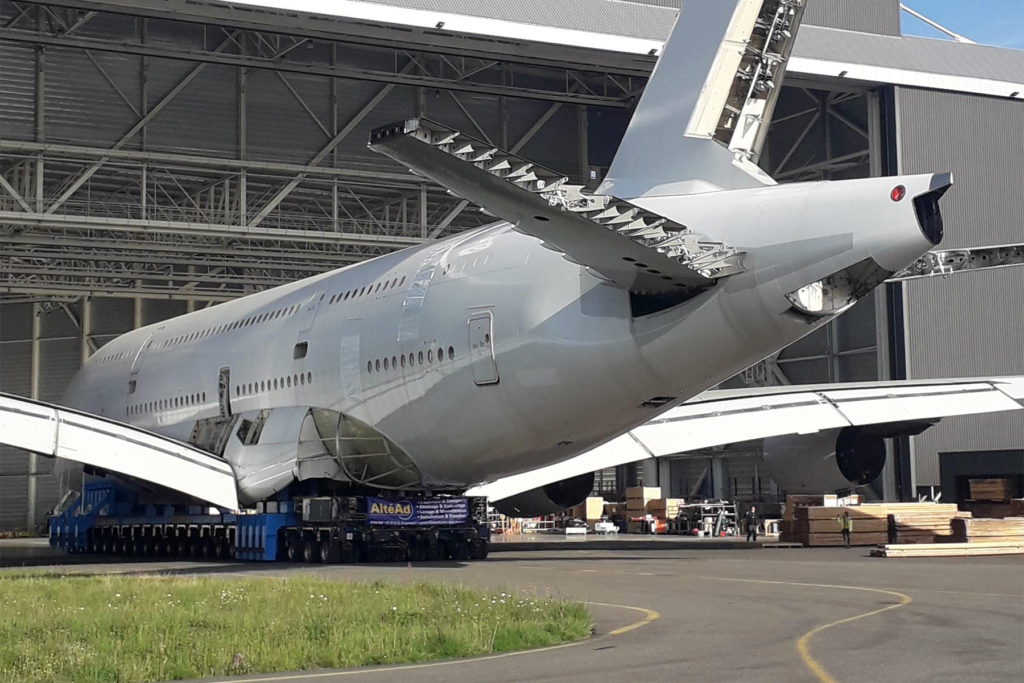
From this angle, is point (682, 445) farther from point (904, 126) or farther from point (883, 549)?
point (904, 126)

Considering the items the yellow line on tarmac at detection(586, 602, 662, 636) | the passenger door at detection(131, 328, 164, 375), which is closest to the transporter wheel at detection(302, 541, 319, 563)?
the yellow line on tarmac at detection(586, 602, 662, 636)

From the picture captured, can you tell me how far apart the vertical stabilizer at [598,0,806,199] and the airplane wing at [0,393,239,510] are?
31.4ft

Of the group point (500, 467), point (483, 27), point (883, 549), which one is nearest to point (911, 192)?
point (500, 467)

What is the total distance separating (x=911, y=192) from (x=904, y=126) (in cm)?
2652

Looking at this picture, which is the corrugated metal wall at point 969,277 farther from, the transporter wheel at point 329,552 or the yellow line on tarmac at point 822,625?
the yellow line on tarmac at point 822,625

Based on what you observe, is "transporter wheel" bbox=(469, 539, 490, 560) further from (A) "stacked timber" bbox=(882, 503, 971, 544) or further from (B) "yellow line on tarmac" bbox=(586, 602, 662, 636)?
(A) "stacked timber" bbox=(882, 503, 971, 544)

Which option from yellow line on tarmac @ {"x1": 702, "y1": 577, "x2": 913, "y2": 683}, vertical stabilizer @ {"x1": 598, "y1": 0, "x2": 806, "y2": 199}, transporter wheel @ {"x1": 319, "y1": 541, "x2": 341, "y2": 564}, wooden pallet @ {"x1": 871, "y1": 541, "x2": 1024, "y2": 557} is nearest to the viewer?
yellow line on tarmac @ {"x1": 702, "y1": 577, "x2": 913, "y2": 683}

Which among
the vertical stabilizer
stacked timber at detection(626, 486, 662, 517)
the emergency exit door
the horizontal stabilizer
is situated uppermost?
the vertical stabilizer

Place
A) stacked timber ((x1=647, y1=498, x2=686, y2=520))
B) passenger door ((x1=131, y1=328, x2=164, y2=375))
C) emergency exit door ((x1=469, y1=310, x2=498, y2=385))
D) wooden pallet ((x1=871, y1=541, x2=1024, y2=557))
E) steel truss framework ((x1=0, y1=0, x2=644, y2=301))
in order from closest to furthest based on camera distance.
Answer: emergency exit door ((x1=469, y1=310, x2=498, y2=385))
wooden pallet ((x1=871, y1=541, x2=1024, y2=557))
passenger door ((x1=131, y1=328, x2=164, y2=375))
steel truss framework ((x1=0, y1=0, x2=644, y2=301))
stacked timber ((x1=647, y1=498, x2=686, y2=520))

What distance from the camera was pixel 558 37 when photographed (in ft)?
113

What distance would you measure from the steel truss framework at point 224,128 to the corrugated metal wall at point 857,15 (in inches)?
237

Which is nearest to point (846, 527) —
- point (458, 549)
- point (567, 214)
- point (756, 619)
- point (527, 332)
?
point (458, 549)

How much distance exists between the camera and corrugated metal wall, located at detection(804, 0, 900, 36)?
3894 centimetres

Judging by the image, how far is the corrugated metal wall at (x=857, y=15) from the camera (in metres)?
38.9
